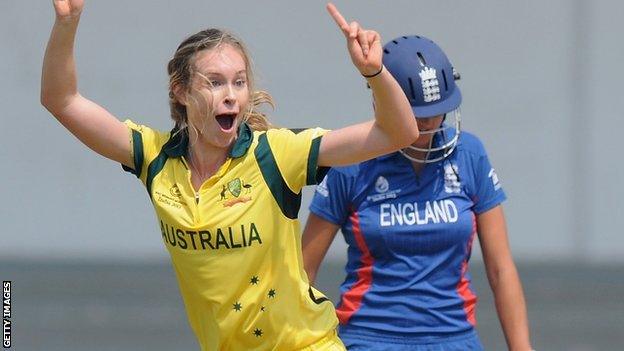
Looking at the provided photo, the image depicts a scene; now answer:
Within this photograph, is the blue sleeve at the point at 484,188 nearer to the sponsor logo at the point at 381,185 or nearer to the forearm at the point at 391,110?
the sponsor logo at the point at 381,185

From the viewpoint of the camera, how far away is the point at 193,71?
3887 millimetres

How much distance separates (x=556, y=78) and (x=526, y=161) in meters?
0.75

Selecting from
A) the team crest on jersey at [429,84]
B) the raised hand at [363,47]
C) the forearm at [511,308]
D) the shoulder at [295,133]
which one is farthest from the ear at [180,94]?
the forearm at [511,308]

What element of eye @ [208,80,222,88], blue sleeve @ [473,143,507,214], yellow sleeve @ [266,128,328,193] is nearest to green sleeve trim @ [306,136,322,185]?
yellow sleeve @ [266,128,328,193]

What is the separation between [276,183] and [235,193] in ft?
0.38

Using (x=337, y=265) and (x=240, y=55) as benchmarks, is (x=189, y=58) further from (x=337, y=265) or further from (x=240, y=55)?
(x=337, y=265)

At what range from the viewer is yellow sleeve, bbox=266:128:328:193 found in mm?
3809

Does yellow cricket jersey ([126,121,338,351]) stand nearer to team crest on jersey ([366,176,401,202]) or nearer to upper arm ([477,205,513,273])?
team crest on jersey ([366,176,401,202])

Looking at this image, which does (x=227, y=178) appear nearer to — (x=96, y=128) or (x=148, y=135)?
(x=148, y=135)

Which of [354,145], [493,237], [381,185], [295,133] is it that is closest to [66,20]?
[295,133]

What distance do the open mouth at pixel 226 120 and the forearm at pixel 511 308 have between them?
3.91 feet

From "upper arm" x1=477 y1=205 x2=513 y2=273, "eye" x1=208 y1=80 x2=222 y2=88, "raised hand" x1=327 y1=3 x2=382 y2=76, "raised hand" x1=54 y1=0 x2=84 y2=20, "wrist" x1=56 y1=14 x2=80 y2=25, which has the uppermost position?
"raised hand" x1=54 y1=0 x2=84 y2=20

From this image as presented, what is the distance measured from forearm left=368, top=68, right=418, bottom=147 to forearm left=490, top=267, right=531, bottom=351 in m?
1.03

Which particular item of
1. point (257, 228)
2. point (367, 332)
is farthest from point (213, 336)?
point (367, 332)
